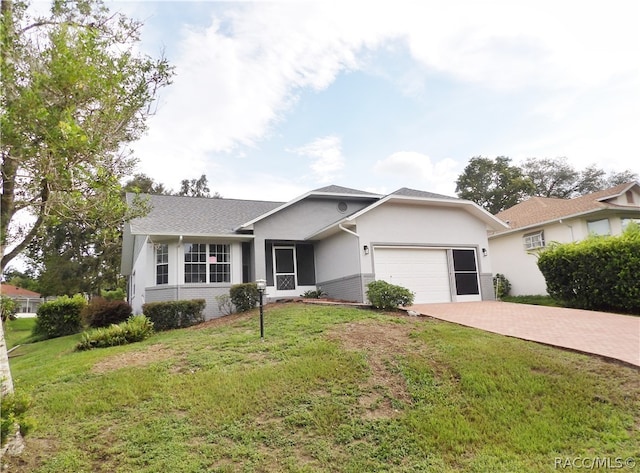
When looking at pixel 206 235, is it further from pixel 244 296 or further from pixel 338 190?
pixel 338 190

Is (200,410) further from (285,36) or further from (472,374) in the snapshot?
(285,36)

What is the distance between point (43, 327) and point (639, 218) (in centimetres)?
2669

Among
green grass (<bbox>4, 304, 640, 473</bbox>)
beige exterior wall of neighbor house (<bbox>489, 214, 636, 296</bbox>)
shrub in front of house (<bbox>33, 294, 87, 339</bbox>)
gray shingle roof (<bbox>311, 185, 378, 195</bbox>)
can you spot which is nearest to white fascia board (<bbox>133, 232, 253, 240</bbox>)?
gray shingle roof (<bbox>311, 185, 378, 195</bbox>)

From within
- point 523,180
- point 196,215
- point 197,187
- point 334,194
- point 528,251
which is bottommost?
point 528,251

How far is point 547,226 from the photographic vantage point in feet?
59.0

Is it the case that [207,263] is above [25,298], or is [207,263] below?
above

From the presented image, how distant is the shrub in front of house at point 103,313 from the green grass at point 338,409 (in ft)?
24.4

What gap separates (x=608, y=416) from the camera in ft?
15.6

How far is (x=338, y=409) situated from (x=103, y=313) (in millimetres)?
13069

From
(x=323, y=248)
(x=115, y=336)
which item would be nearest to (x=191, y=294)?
(x=115, y=336)

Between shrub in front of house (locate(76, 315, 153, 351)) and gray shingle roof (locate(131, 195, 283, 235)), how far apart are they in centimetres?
409

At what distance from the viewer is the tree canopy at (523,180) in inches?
1368

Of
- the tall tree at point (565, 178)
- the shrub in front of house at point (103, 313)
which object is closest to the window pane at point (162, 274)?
the shrub in front of house at point (103, 313)

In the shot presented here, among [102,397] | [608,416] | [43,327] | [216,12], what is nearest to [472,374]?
[608,416]
